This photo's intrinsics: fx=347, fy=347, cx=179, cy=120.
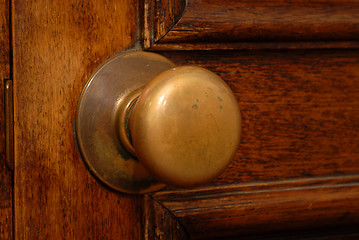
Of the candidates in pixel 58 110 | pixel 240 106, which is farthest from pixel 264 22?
pixel 58 110

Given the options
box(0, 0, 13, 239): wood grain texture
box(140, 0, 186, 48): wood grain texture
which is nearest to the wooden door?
box(140, 0, 186, 48): wood grain texture

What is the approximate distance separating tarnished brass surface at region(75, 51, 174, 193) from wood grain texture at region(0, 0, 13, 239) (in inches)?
2.1

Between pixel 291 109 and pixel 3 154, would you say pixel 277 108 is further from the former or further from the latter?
pixel 3 154

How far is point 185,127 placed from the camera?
0.21 metres

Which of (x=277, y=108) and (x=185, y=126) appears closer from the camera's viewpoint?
(x=185, y=126)

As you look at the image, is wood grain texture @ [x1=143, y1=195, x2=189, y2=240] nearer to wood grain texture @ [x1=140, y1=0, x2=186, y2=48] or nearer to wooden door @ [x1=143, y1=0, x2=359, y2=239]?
wooden door @ [x1=143, y1=0, x2=359, y2=239]

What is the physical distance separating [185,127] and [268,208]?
0.15 metres

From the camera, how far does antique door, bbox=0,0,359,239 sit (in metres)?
0.25

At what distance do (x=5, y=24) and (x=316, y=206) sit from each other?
30 centimetres

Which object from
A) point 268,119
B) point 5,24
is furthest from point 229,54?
point 5,24

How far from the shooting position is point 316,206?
0.33 metres

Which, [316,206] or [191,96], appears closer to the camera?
[191,96]

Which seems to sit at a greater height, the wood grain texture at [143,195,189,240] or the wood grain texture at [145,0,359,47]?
the wood grain texture at [145,0,359,47]

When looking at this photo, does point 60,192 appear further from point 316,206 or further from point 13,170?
point 316,206
